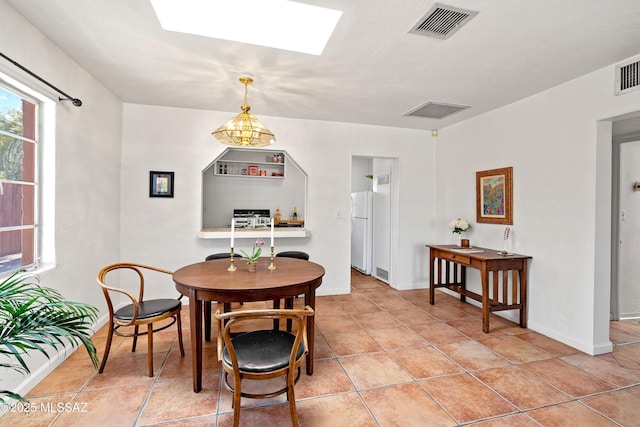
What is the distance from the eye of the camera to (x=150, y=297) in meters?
3.81

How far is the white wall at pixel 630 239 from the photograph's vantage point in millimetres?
3432

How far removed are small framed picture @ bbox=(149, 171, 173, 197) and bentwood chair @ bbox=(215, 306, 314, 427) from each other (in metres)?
2.63

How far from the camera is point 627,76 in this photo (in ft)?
7.98

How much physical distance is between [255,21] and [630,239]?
4514 mm

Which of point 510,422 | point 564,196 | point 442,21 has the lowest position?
point 510,422

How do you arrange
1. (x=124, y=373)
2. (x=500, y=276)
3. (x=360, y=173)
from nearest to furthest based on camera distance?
1. (x=124, y=373)
2. (x=500, y=276)
3. (x=360, y=173)

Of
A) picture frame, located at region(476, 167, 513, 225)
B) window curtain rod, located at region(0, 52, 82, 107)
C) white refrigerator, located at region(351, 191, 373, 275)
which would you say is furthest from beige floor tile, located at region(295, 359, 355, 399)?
white refrigerator, located at region(351, 191, 373, 275)

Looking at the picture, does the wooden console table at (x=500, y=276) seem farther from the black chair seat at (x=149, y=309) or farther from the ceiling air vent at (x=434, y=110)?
the black chair seat at (x=149, y=309)

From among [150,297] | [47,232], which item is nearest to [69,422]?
[47,232]

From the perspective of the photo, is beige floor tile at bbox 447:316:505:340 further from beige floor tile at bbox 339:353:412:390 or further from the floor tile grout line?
the floor tile grout line

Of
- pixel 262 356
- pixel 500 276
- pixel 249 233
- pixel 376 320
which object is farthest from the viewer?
pixel 249 233

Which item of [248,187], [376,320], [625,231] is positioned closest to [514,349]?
[376,320]

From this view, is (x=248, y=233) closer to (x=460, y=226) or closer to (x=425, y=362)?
(x=425, y=362)

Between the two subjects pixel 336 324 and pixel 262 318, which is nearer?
pixel 262 318
